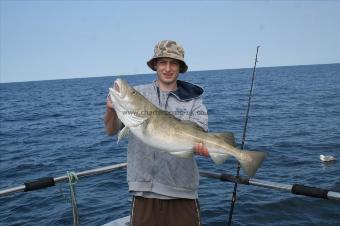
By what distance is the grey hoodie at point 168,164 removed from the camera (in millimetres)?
4062

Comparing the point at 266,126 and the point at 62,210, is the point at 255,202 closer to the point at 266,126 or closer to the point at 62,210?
the point at 62,210

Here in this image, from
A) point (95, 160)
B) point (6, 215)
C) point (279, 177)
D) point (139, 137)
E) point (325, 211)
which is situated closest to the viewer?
point (139, 137)

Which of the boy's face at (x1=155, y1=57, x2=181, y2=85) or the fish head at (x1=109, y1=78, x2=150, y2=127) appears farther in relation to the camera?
the boy's face at (x1=155, y1=57, x2=181, y2=85)

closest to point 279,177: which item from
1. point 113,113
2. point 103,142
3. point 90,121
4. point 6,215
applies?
point 6,215

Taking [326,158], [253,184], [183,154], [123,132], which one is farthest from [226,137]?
[326,158]

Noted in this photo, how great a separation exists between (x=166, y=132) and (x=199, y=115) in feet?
1.59

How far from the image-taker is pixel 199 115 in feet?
13.9

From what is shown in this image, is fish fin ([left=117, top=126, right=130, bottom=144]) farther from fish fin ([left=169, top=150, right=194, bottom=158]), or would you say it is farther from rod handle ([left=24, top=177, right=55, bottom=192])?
rod handle ([left=24, top=177, right=55, bottom=192])

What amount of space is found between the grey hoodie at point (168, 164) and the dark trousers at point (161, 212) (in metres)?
0.08

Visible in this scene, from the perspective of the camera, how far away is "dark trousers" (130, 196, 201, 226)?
4.09m

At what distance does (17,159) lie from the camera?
16672 millimetres

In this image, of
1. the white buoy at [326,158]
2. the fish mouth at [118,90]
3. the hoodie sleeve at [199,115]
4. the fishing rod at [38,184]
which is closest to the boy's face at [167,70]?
the hoodie sleeve at [199,115]

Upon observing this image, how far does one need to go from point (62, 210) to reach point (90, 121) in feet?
66.8

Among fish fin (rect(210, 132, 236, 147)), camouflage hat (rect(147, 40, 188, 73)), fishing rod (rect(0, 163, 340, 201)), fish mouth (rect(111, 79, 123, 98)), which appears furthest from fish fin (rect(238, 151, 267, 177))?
fish mouth (rect(111, 79, 123, 98))
